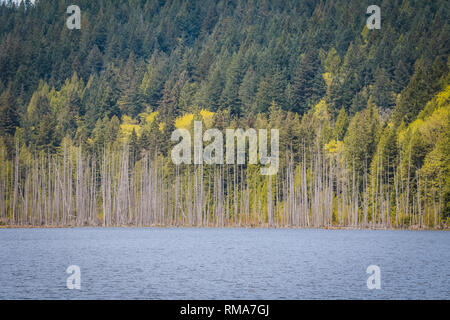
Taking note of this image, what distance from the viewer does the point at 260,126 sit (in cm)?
11238

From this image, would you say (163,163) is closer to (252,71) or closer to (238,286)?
(252,71)

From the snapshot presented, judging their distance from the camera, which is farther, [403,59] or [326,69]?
[326,69]

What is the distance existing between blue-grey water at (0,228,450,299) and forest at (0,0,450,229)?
20382 mm

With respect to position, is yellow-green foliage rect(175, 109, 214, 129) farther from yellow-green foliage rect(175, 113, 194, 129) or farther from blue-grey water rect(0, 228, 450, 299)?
blue-grey water rect(0, 228, 450, 299)

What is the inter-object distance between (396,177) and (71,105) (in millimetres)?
91592

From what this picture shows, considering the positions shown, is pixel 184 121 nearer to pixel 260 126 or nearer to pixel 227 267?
pixel 260 126

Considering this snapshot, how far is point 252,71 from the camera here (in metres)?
151

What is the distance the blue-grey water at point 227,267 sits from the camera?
3384cm

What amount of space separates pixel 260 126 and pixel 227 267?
227 feet

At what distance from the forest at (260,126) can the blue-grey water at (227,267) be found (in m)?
20.4

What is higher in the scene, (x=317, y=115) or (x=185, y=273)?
(x=317, y=115)

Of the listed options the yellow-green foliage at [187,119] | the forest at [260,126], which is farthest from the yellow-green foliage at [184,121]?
the forest at [260,126]

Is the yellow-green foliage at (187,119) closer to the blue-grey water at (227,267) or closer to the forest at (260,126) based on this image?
the forest at (260,126)
